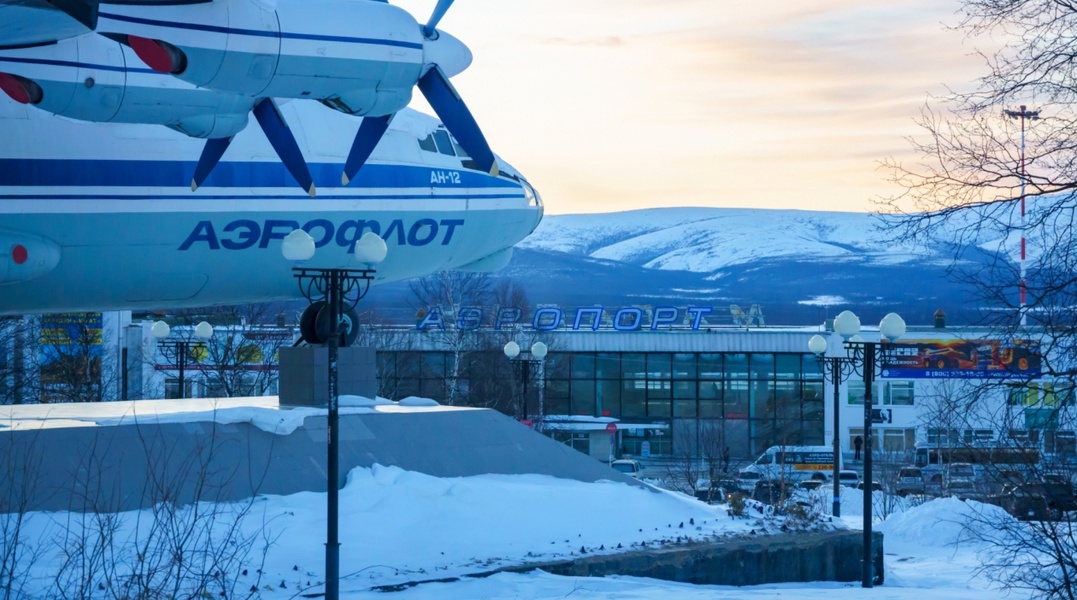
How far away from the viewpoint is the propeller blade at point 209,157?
1670 cm

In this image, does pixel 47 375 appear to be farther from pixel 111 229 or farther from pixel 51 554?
pixel 51 554

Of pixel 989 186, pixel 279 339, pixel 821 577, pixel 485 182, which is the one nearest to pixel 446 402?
pixel 279 339

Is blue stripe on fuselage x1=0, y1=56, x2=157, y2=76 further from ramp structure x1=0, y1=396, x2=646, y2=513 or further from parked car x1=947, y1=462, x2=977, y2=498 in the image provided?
parked car x1=947, y1=462, x2=977, y2=498

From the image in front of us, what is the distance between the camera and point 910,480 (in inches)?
1784

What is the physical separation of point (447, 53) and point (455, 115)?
797mm

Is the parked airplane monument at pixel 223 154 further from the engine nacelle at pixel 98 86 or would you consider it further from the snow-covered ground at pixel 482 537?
the snow-covered ground at pixel 482 537

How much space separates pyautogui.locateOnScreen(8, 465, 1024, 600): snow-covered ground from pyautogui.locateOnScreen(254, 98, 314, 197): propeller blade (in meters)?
4.45

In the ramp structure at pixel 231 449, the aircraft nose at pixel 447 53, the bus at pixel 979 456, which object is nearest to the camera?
the bus at pixel 979 456

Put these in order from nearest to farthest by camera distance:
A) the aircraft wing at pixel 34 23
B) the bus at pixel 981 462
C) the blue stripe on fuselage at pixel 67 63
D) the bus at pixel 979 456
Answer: the aircraft wing at pixel 34 23
the bus at pixel 981 462
the bus at pixel 979 456
the blue stripe on fuselage at pixel 67 63

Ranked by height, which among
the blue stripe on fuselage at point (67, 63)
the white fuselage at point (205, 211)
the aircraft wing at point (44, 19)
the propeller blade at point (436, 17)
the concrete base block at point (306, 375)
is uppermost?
the propeller blade at point (436, 17)

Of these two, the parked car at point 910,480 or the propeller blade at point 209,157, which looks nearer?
the propeller blade at point 209,157

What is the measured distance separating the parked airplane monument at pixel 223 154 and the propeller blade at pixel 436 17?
2 cm

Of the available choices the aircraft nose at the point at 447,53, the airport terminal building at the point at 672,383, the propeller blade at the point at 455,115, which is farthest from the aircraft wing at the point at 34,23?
the airport terminal building at the point at 672,383

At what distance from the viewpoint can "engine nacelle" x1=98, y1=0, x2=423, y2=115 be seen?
1174cm
